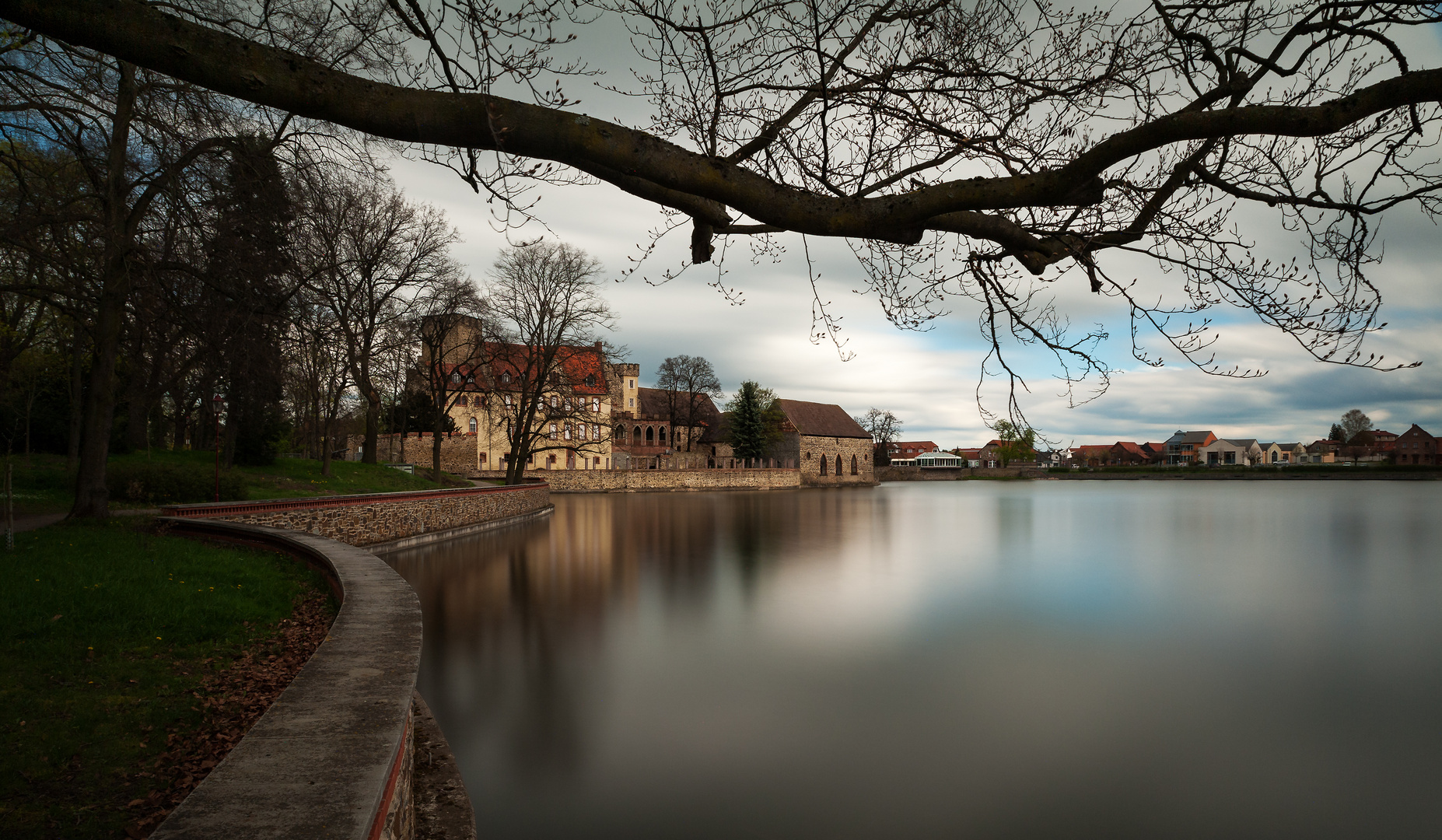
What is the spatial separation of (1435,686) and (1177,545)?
49.4 feet

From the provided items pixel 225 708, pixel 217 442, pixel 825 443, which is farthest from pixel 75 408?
pixel 825 443

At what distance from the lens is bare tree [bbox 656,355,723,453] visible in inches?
2266

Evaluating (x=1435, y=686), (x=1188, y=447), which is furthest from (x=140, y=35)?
(x=1188, y=447)

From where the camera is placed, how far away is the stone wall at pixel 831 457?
204 feet

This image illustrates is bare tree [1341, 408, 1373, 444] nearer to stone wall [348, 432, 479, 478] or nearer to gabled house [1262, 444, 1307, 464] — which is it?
gabled house [1262, 444, 1307, 464]

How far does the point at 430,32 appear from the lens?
327cm

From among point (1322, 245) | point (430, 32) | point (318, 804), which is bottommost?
point (318, 804)

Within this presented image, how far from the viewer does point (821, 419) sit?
65.9m

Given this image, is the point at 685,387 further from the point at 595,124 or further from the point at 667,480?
the point at 595,124

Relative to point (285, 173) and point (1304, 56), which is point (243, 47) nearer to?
point (1304, 56)

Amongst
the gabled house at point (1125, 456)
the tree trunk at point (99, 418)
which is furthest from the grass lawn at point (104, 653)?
the gabled house at point (1125, 456)

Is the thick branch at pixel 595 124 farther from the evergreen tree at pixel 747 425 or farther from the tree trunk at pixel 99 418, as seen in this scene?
the evergreen tree at pixel 747 425

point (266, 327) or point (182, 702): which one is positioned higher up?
point (266, 327)

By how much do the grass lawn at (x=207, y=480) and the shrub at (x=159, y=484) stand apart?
0.01 metres
